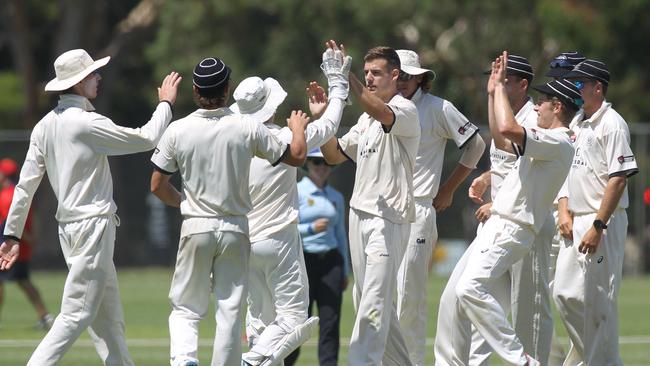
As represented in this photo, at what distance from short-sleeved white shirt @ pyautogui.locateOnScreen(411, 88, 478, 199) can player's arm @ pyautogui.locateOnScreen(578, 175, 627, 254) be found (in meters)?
1.39

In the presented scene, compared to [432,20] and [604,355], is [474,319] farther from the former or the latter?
[432,20]

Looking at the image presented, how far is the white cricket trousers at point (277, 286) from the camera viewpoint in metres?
10.6

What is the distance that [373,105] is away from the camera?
10125 millimetres

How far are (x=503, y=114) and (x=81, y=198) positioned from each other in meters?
3.29

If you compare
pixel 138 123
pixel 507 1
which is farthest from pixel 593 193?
pixel 138 123

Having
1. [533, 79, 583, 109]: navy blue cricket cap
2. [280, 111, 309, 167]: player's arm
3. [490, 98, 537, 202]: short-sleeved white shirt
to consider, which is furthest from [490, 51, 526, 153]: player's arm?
[280, 111, 309, 167]: player's arm

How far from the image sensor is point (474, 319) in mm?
10109

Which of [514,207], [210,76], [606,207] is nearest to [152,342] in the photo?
[210,76]

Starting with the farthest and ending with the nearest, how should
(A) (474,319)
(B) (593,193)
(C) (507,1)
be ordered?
(C) (507,1)
(B) (593,193)
(A) (474,319)

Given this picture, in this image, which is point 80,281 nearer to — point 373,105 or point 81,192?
point 81,192

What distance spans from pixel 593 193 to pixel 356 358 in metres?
2.36

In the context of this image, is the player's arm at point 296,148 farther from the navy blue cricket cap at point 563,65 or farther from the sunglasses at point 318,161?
the sunglasses at point 318,161

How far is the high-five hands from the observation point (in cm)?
1012

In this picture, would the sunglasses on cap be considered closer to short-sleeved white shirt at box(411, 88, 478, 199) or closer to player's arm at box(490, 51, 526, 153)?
short-sleeved white shirt at box(411, 88, 478, 199)
